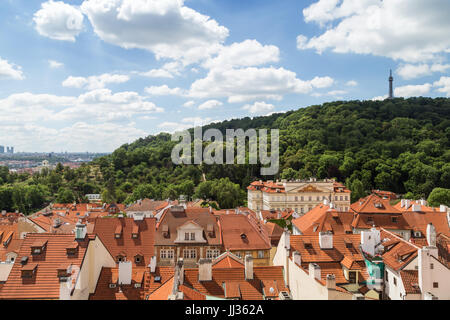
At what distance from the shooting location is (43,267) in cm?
1430

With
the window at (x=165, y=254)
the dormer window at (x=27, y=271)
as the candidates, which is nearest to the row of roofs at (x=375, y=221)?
the window at (x=165, y=254)

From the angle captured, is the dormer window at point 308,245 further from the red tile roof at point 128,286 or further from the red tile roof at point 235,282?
the red tile roof at point 128,286

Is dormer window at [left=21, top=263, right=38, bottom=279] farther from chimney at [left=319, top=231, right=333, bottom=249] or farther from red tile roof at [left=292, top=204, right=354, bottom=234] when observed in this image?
red tile roof at [left=292, top=204, right=354, bottom=234]

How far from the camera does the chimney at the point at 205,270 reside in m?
17.1

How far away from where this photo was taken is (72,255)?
14805 mm

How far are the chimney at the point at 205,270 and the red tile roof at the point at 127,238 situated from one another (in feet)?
27.5

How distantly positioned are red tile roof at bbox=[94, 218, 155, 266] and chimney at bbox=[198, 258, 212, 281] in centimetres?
837

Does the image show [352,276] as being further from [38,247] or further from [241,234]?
[38,247]

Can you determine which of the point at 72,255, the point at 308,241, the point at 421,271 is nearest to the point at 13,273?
the point at 72,255

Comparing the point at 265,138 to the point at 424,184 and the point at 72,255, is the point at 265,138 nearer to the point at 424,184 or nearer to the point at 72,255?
the point at 424,184

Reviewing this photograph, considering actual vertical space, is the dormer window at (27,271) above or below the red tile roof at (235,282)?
above

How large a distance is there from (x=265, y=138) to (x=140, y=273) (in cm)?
10708

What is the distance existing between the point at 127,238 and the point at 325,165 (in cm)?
8580

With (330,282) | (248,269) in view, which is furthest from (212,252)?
(330,282)
